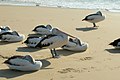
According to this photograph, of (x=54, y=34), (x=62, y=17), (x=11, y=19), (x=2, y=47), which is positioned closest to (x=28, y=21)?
(x=11, y=19)

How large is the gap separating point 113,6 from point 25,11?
640 centimetres

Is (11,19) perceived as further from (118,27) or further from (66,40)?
(66,40)

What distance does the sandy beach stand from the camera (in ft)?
26.0

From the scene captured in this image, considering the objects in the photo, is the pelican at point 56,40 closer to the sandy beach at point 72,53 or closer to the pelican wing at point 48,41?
the pelican wing at point 48,41

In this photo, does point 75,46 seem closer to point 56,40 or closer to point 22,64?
point 56,40

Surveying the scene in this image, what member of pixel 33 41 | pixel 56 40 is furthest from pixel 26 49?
pixel 56 40

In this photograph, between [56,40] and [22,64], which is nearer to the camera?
[22,64]

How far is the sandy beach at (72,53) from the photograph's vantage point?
26.0 feet

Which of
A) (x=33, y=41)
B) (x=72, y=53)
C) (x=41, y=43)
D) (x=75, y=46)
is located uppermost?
(x=41, y=43)

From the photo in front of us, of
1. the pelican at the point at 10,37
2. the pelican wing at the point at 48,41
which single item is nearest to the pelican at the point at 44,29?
the pelican at the point at 10,37

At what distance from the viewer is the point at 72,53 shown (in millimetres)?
10031

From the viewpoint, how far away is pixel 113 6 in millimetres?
22719

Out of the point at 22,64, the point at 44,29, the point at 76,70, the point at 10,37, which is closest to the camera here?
the point at 22,64

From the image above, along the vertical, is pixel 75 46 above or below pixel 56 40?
below
